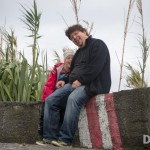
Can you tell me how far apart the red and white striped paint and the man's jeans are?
0.38ft

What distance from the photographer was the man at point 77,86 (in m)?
4.37

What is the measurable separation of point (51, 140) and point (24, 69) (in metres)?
1.29

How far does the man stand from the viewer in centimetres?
437

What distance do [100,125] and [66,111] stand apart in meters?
0.34

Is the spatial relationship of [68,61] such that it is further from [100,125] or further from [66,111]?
[100,125]

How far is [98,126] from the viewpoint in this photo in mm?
4406

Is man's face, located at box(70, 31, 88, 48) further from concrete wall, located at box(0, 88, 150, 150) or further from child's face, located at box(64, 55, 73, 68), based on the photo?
concrete wall, located at box(0, 88, 150, 150)

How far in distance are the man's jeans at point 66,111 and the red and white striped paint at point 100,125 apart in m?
0.12

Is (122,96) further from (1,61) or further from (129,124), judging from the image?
(1,61)

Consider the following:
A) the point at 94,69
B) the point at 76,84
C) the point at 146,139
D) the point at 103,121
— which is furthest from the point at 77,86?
the point at 146,139

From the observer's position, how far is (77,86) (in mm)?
4418

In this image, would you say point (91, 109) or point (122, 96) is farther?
point (91, 109)

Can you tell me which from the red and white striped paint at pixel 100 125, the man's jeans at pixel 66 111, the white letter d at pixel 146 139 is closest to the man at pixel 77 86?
the man's jeans at pixel 66 111

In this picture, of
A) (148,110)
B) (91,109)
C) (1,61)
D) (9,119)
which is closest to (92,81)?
(91,109)
